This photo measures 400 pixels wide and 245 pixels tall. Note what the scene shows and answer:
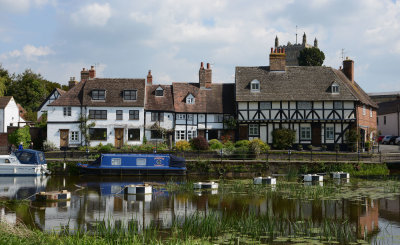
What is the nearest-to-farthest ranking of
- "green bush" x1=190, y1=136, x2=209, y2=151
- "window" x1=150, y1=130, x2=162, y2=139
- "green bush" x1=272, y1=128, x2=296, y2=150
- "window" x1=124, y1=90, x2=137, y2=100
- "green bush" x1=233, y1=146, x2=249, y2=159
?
1. "green bush" x1=233, y1=146, x2=249, y2=159
2. "green bush" x1=190, y1=136, x2=209, y2=151
3. "green bush" x1=272, y1=128, x2=296, y2=150
4. "window" x1=150, y1=130, x2=162, y2=139
5. "window" x1=124, y1=90, x2=137, y2=100

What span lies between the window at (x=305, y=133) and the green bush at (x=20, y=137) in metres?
28.2

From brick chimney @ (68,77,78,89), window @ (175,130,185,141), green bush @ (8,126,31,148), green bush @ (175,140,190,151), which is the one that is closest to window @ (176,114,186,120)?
window @ (175,130,185,141)

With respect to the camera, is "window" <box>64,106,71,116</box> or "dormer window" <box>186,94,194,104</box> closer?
"window" <box>64,106,71,116</box>

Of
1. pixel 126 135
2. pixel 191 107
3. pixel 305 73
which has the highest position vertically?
pixel 305 73

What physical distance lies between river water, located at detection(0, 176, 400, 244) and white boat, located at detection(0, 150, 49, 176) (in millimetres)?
6436

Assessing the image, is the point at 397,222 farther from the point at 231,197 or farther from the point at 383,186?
the point at 383,186

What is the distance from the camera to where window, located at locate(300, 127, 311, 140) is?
1641 inches

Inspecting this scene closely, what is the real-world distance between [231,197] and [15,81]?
5994 cm

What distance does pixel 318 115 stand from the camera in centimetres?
4166

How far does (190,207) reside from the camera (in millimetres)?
17828

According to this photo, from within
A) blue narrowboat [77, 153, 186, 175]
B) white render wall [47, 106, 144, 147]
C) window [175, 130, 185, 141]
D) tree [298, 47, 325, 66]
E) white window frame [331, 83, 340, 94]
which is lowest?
blue narrowboat [77, 153, 186, 175]

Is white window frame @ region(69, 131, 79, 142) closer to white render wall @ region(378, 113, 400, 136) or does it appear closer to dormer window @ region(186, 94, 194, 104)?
dormer window @ region(186, 94, 194, 104)

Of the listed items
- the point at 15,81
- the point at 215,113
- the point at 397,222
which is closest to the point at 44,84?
the point at 15,81

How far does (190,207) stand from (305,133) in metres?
26.5
